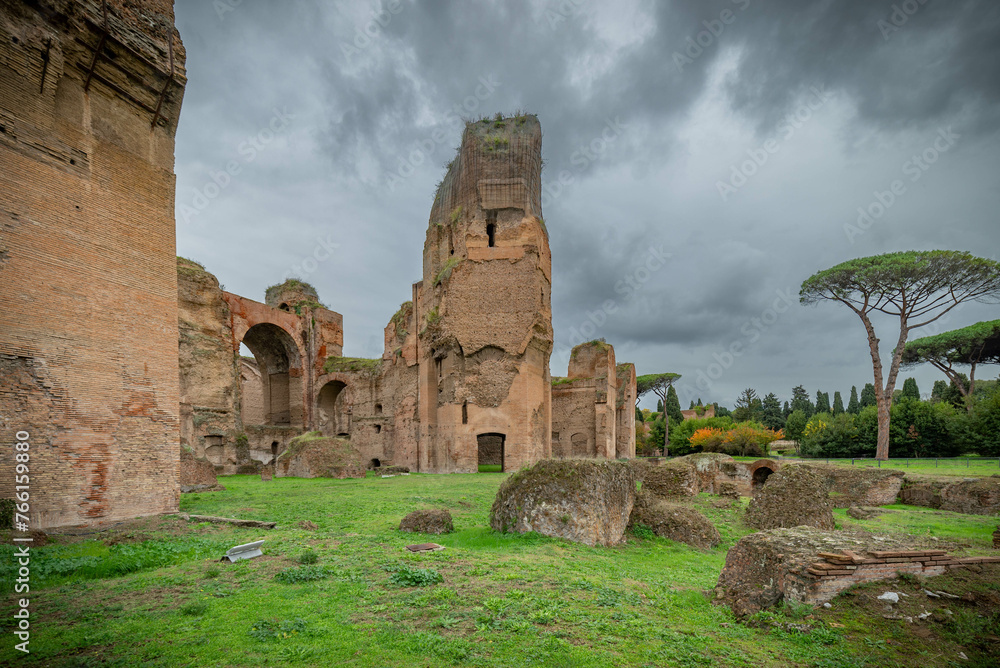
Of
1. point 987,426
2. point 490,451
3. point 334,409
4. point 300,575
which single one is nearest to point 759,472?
point 490,451

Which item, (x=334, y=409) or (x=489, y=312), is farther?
(x=334, y=409)

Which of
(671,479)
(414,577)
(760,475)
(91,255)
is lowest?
(760,475)

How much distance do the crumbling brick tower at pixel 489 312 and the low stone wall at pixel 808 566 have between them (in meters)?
17.9

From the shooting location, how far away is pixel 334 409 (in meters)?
32.1

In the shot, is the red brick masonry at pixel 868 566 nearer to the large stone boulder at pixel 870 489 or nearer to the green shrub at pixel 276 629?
the green shrub at pixel 276 629

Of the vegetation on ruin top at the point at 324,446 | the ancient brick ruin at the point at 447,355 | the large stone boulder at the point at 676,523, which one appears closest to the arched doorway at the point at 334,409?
the ancient brick ruin at the point at 447,355

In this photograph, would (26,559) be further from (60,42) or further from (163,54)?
(163,54)

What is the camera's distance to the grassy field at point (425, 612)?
3.58m

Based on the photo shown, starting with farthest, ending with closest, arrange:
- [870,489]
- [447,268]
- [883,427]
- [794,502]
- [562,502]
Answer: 1. [883,427]
2. [447,268]
3. [870,489]
4. [794,502]
5. [562,502]

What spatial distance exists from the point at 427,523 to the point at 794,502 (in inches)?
296

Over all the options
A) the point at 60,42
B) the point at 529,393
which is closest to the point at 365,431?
the point at 529,393

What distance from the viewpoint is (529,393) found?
2394 centimetres

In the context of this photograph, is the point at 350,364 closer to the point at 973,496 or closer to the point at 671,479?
the point at 671,479

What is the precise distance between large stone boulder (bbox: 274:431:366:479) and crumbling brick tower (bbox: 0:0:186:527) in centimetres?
956
